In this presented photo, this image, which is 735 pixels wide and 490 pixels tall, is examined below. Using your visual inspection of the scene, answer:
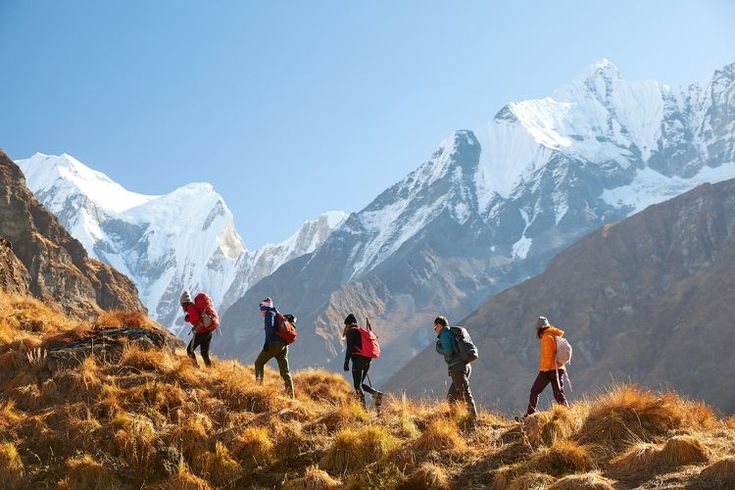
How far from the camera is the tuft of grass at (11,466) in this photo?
926cm

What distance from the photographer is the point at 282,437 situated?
1095cm

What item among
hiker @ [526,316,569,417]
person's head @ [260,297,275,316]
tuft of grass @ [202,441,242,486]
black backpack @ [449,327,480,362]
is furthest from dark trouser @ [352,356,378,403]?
tuft of grass @ [202,441,242,486]

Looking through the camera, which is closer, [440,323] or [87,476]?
[87,476]

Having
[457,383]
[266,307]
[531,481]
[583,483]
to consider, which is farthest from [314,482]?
[266,307]

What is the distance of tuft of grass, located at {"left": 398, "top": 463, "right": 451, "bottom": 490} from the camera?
918 centimetres

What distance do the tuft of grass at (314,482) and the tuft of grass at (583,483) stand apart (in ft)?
8.90

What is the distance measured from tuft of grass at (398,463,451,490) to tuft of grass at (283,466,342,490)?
2.87 feet

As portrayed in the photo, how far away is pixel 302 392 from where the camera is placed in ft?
47.9

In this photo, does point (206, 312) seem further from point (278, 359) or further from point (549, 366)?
point (549, 366)

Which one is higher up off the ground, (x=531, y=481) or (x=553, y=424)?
(x=553, y=424)

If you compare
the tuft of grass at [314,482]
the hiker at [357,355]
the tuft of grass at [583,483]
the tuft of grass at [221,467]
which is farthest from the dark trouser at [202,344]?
the tuft of grass at [583,483]

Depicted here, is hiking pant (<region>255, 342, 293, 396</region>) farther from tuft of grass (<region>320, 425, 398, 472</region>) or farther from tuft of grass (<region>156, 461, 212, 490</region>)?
tuft of grass (<region>156, 461, 212, 490</region>)

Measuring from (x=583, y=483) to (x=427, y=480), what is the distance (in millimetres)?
1962

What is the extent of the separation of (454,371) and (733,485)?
5748mm
